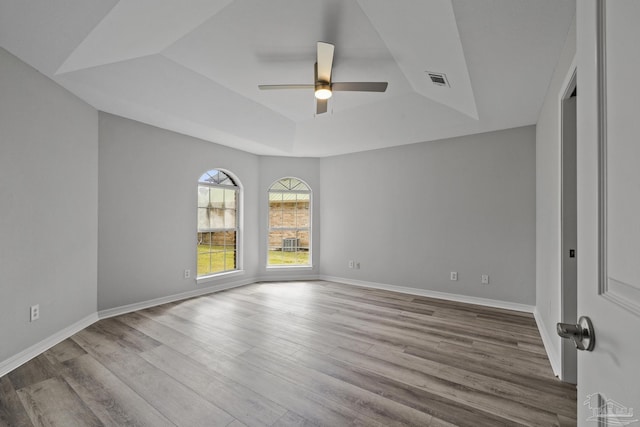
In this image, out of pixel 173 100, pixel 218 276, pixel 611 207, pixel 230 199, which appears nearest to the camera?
pixel 611 207

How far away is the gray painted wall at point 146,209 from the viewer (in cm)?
356

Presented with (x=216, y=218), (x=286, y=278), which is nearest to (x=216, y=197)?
(x=216, y=218)

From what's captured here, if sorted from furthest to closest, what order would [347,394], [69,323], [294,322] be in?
[294,322] < [69,323] < [347,394]

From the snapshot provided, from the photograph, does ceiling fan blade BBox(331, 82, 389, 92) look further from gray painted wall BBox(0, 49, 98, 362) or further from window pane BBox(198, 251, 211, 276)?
window pane BBox(198, 251, 211, 276)

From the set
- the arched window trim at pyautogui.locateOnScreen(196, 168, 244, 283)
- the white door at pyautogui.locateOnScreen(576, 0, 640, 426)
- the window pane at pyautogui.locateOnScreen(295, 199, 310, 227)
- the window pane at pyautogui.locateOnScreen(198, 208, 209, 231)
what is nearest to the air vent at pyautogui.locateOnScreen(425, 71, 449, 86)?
the white door at pyautogui.locateOnScreen(576, 0, 640, 426)

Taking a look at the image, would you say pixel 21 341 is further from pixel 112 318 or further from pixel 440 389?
pixel 440 389

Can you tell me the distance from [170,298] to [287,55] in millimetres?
3575

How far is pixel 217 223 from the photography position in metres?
4.99

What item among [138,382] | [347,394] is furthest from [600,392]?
[138,382]

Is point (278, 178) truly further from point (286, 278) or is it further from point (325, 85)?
point (325, 85)

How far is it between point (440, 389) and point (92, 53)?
389 cm

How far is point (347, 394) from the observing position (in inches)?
81.0

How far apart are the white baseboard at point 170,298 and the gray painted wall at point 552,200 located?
434 cm

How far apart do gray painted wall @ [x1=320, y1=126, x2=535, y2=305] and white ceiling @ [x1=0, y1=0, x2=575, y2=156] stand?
1.53ft
